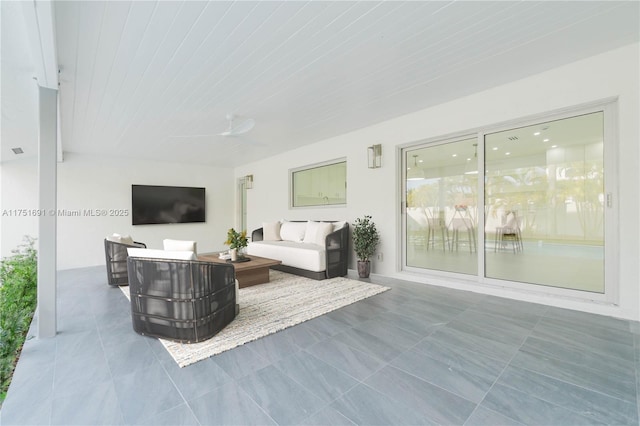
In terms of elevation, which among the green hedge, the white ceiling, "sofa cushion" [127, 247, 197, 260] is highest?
the white ceiling

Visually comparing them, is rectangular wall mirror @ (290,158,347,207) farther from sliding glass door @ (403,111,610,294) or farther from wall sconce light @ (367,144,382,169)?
sliding glass door @ (403,111,610,294)

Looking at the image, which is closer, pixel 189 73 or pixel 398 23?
pixel 398 23

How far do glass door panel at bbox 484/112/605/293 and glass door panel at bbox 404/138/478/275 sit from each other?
9.2 inches

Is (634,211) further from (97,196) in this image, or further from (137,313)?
(97,196)

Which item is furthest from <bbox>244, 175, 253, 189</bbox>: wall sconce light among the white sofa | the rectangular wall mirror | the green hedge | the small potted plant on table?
the green hedge

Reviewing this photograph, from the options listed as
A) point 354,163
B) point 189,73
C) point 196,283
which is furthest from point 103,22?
point 354,163

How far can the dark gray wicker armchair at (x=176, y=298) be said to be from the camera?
2238 mm

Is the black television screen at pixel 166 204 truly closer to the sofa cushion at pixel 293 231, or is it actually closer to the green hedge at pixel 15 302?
the green hedge at pixel 15 302

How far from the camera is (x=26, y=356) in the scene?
212cm

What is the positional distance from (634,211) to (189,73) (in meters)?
4.75

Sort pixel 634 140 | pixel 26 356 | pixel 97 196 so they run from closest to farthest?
pixel 26 356, pixel 634 140, pixel 97 196

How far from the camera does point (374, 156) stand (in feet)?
15.7

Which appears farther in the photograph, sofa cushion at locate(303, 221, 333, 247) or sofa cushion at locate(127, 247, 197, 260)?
sofa cushion at locate(303, 221, 333, 247)

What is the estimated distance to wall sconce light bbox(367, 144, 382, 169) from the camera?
4.74 m
